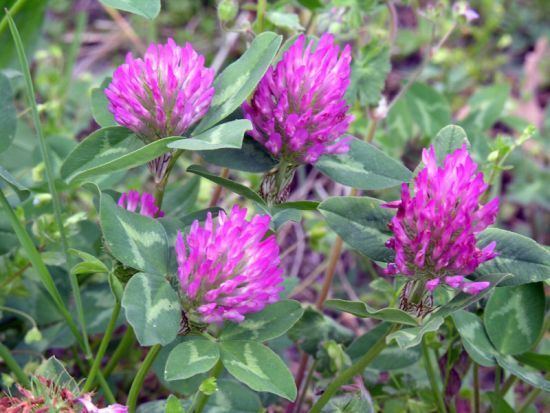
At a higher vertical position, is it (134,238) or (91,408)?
(134,238)

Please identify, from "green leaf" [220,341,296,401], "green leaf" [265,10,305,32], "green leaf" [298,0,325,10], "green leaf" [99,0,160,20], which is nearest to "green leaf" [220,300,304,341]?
"green leaf" [220,341,296,401]

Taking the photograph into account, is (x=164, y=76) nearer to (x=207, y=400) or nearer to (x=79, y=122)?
(x=207, y=400)

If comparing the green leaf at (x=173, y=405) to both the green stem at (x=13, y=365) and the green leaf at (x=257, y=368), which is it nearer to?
the green leaf at (x=257, y=368)

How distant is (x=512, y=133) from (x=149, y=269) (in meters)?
2.51

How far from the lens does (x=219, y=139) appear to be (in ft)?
4.26

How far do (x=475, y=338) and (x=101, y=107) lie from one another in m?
0.94

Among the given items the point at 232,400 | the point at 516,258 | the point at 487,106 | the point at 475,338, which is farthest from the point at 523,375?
the point at 487,106

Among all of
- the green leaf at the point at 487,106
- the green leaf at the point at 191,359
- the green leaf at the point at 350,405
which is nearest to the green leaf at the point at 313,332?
the green leaf at the point at 350,405

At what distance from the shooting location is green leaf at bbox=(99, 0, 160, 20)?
149cm

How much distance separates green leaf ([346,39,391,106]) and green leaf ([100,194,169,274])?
0.82m

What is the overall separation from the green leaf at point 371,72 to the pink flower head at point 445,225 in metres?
0.73

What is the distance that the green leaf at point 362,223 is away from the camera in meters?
1.39

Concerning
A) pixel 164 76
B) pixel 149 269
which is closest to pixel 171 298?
pixel 149 269

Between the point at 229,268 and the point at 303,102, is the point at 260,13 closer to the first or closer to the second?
the point at 303,102
